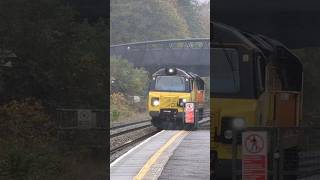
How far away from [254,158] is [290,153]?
30cm

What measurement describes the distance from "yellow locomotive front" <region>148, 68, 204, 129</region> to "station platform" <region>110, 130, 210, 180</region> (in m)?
0.10

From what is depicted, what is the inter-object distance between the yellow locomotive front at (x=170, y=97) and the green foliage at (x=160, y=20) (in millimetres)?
299

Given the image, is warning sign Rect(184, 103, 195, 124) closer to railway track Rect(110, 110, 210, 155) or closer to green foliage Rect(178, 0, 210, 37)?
railway track Rect(110, 110, 210, 155)

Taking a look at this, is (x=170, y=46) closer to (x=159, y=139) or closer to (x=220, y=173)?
(x=159, y=139)

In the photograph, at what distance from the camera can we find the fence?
4.63 m

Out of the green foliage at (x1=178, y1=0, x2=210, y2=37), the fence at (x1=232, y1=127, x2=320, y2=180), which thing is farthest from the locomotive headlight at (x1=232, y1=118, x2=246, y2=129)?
the green foliage at (x1=178, y1=0, x2=210, y2=37)

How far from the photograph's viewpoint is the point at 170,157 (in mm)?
4816

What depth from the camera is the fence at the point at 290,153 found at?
463 centimetres
